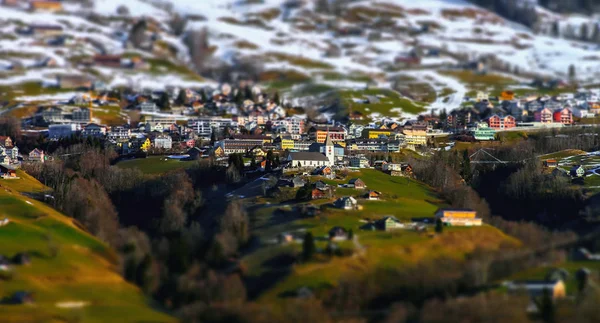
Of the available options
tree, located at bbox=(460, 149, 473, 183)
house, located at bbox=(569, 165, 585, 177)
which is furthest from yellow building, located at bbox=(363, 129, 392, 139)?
house, located at bbox=(569, 165, 585, 177)

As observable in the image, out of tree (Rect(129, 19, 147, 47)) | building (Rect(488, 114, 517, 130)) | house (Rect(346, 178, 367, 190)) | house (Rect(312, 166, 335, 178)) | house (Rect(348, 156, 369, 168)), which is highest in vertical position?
tree (Rect(129, 19, 147, 47))

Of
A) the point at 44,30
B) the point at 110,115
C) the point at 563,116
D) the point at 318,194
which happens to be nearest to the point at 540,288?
the point at 318,194

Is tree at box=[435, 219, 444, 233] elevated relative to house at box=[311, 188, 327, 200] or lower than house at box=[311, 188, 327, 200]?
lower

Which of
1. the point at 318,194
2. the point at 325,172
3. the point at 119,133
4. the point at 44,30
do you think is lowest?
the point at 318,194

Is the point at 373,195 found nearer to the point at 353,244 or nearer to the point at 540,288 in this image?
the point at 353,244

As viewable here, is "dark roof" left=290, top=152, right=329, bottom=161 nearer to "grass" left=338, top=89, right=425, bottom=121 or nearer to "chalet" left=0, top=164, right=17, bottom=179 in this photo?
"chalet" left=0, top=164, right=17, bottom=179

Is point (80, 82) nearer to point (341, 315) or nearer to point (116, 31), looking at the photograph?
point (116, 31)

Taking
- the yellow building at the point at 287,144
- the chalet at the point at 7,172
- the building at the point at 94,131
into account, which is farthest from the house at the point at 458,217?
the building at the point at 94,131
